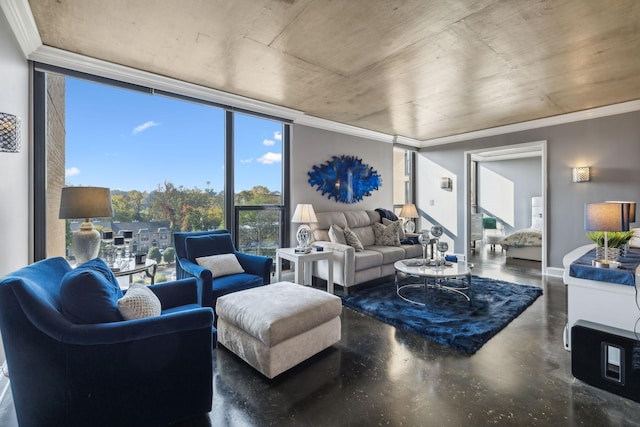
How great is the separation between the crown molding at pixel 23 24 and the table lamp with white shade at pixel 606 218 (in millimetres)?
4322

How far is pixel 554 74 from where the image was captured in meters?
3.16

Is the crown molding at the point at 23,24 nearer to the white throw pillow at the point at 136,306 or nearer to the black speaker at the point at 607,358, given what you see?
the white throw pillow at the point at 136,306

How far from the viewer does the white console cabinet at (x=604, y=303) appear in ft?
6.66

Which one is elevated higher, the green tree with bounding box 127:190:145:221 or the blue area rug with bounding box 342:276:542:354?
the green tree with bounding box 127:190:145:221

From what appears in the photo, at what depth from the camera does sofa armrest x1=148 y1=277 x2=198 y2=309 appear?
2.24 m

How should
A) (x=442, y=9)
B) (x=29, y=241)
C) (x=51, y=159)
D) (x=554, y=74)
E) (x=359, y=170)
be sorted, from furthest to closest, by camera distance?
(x=359, y=170) < (x=554, y=74) < (x=51, y=159) < (x=29, y=241) < (x=442, y=9)

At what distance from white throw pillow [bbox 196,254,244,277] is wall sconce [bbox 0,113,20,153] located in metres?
1.67

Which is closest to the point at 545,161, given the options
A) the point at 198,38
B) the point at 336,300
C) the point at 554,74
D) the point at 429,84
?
the point at 554,74

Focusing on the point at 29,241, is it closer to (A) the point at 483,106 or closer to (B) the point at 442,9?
(B) the point at 442,9

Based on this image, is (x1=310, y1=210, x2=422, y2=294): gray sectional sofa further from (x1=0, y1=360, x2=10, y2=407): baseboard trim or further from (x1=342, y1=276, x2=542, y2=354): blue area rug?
(x1=0, y1=360, x2=10, y2=407): baseboard trim

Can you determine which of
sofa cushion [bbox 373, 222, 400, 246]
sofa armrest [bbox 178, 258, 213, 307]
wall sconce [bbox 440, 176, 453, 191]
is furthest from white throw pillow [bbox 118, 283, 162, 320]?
wall sconce [bbox 440, 176, 453, 191]

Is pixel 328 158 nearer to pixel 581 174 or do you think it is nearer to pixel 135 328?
pixel 581 174

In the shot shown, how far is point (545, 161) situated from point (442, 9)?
13.3ft

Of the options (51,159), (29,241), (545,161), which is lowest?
(29,241)
